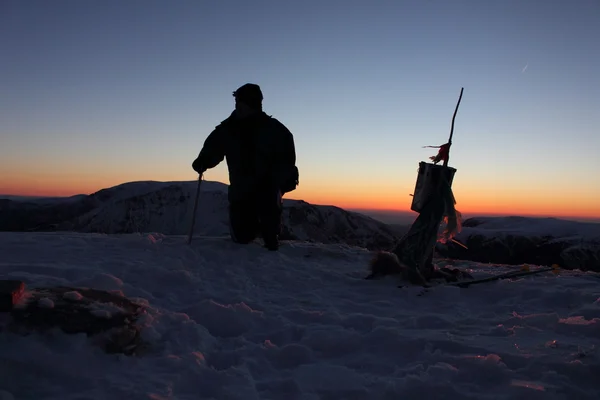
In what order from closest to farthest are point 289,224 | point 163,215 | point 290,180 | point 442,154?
1. point 442,154
2. point 290,180
3. point 289,224
4. point 163,215

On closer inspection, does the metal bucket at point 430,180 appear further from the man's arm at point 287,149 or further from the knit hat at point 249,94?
the knit hat at point 249,94

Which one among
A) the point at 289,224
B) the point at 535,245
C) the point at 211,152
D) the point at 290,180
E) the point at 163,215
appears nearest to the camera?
the point at 290,180

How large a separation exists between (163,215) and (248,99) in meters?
9.19

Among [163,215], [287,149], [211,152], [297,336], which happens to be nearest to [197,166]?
[211,152]

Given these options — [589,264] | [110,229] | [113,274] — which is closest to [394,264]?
[113,274]

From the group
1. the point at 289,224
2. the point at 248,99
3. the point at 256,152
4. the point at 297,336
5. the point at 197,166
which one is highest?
the point at 248,99

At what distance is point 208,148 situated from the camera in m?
6.90

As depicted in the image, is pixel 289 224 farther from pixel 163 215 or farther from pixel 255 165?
pixel 255 165

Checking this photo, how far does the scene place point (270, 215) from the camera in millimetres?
6605

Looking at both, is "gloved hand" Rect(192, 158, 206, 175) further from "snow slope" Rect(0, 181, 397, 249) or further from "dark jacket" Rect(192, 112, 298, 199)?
"snow slope" Rect(0, 181, 397, 249)

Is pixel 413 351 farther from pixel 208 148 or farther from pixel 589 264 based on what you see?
pixel 589 264

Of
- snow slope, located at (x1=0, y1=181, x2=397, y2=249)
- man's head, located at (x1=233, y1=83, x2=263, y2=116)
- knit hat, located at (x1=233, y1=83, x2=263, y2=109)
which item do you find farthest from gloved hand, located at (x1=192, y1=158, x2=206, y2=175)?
snow slope, located at (x1=0, y1=181, x2=397, y2=249)

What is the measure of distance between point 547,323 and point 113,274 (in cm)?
339

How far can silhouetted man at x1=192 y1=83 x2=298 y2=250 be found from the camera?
21.7ft
